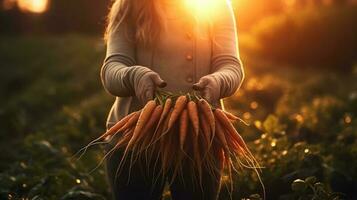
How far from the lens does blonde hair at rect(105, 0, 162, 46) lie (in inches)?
157

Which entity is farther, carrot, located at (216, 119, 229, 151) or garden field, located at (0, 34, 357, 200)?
garden field, located at (0, 34, 357, 200)

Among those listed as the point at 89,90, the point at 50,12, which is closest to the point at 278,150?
the point at 89,90

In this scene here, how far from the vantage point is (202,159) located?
3670 mm

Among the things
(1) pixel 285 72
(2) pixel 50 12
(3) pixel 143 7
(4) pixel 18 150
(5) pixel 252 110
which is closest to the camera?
(3) pixel 143 7

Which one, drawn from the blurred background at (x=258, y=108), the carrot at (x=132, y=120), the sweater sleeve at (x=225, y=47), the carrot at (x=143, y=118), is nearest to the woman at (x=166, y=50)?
the sweater sleeve at (x=225, y=47)

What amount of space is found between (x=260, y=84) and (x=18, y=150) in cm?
529

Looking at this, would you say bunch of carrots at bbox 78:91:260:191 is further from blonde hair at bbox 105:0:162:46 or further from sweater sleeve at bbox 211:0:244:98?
blonde hair at bbox 105:0:162:46

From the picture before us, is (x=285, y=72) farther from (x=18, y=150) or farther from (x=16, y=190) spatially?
(x=16, y=190)

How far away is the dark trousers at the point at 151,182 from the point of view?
12.5 feet

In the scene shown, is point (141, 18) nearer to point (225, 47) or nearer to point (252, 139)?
point (225, 47)

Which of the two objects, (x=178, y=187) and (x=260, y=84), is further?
(x=260, y=84)

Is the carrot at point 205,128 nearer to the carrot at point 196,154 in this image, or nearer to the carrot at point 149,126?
→ the carrot at point 196,154

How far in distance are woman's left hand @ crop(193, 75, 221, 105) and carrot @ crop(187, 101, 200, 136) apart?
0.27 ft

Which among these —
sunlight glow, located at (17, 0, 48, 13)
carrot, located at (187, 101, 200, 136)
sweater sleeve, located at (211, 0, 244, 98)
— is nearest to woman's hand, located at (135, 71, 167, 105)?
carrot, located at (187, 101, 200, 136)
